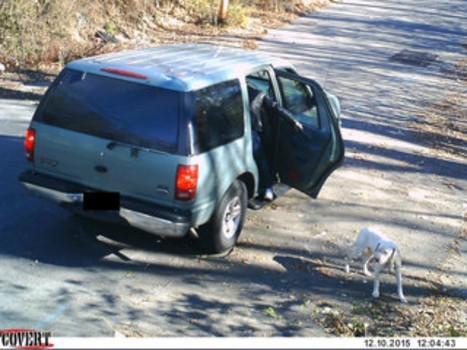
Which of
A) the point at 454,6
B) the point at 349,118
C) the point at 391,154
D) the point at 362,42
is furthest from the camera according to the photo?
the point at 454,6

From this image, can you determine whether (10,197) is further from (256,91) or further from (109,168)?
(256,91)

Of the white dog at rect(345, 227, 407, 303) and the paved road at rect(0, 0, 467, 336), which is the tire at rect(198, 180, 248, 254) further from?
the white dog at rect(345, 227, 407, 303)

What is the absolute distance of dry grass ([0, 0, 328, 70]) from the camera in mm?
13547

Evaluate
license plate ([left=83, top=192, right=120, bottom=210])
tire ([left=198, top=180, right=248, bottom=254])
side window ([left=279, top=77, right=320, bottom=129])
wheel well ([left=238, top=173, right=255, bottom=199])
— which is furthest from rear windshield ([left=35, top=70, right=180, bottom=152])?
side window ([left=279, top=77, right=320, bottom=129])

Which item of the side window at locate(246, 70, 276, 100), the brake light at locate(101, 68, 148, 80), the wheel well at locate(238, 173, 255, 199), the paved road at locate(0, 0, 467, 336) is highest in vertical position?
the brake light at locate(101, 68, 148, 80)

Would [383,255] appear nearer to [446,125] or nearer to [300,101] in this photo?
[300,101]

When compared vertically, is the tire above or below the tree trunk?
below

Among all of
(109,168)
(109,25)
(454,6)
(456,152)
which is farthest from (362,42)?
(109,168)

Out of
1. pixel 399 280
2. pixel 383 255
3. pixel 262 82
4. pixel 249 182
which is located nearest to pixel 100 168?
pixel 249 182

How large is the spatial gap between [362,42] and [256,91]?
15629 millimetres

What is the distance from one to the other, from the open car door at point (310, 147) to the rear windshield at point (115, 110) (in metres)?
1.69

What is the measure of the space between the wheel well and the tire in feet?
0.40

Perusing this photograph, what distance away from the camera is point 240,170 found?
5.96m

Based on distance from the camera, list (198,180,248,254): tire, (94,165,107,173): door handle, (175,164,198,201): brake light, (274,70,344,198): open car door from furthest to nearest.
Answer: (274,70,344,198): open car door < (198,180,248,254): tire < (94,165,107,173): door handle < (175,164,198,201): brake light
